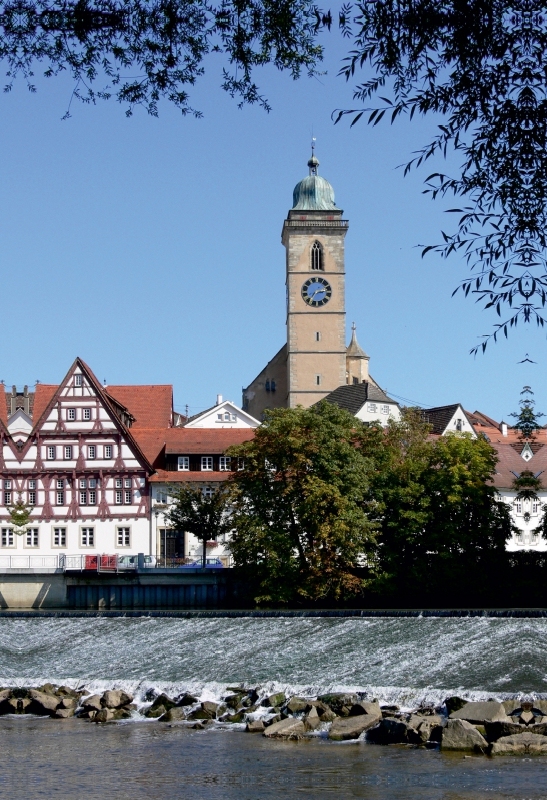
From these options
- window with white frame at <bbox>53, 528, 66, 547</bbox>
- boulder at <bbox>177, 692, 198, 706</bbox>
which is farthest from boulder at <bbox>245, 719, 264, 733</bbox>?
window with white frame at <bbox>53, 528, 66, 547</bbox>

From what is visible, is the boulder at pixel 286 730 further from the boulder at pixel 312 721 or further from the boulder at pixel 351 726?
the boulder at pixel 351 726

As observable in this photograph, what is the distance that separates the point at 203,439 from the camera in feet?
236

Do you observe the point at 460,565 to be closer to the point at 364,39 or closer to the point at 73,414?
the point at 73,414

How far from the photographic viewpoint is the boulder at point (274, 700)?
2866 cm

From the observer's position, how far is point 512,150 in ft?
35.1

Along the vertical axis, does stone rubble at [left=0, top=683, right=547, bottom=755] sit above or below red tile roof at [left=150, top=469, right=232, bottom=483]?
below

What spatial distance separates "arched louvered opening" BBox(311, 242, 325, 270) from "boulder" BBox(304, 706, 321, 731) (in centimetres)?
7241

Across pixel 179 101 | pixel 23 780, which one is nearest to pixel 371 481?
pixel 23 780

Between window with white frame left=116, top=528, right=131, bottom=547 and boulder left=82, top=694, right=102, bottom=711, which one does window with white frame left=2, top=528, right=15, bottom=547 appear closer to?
window with white frame left=116, top=528, right=131, bottom=547

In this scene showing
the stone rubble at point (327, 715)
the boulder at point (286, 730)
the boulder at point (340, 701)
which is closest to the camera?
the stone rubble at point (327, 715)

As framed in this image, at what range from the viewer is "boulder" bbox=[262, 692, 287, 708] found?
94.0 ft

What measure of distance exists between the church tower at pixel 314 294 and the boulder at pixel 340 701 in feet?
212

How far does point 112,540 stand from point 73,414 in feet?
26.6

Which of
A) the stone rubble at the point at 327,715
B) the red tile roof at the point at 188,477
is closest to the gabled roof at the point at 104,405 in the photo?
the red tile roof at the point at 188,477
